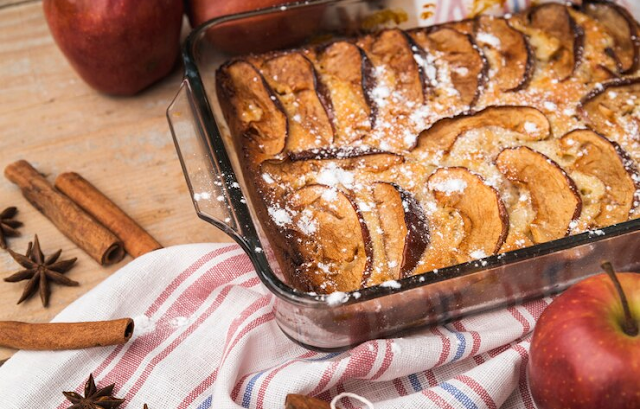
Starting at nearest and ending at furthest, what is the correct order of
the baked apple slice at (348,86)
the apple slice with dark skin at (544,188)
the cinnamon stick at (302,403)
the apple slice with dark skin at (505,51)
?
the cinnamon stick at (302,403) < the apple slice with dark skin at (544,188) < the baked apple slice at (348,86) < the apple slice with dark skin at (505,51)

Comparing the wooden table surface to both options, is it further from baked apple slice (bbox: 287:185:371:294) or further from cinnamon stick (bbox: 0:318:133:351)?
baked apple slice (bbox: 287:185:371:294)

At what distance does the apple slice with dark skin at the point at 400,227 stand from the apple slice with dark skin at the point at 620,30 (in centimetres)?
78

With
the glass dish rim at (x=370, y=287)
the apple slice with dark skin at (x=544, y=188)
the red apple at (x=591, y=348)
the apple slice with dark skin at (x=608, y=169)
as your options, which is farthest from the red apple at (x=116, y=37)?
the red apple at (x=591, y=348)

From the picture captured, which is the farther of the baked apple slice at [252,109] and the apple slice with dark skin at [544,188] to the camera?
the baked apple slice at [252,109]

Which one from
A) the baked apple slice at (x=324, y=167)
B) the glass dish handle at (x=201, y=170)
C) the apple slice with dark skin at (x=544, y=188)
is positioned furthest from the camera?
the baked apple slice at (x=324, y=167)

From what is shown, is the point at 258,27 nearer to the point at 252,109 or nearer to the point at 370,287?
the point at 252,109

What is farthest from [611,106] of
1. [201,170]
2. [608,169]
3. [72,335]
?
[72,335]

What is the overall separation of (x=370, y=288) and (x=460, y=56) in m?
0.90

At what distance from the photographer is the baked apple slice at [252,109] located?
74.0 inches

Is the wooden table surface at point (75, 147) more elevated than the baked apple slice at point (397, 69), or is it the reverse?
the baked apple slice at point (397, 69)

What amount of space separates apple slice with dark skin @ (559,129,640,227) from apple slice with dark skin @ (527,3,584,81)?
25 cm

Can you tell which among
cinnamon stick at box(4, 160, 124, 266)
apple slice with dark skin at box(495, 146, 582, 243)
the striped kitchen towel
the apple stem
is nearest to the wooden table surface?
cinnamon stick at box(4, 160, 124, 266)

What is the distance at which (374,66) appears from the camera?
2039 millimetres

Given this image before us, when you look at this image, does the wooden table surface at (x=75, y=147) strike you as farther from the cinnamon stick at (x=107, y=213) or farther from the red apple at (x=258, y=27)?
the red apple at (x=258, y=27)
